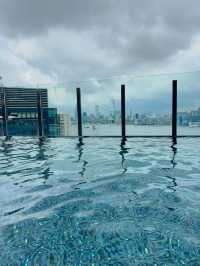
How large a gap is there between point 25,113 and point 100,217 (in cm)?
1078

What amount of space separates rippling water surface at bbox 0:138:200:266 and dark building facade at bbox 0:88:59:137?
7.28 m

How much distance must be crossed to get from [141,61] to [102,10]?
318 inches

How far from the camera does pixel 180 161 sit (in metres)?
4.72

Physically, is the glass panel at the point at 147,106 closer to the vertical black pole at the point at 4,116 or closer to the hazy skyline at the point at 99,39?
the hazy skyline at the point at 99,39

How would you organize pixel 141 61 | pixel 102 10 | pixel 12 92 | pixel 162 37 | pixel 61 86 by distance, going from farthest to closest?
pixel 141 61 → pixel 12 92 → pixel 61 86 → pixel 162 37 → pixel 102 10

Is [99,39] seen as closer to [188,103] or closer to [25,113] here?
[188,103]

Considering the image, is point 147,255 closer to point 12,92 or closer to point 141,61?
point 12,92

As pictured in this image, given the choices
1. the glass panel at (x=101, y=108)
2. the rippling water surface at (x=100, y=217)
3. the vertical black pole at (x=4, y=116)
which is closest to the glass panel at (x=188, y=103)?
the glass panel at (x=101, y=108)

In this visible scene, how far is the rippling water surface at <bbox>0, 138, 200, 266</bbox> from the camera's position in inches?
60.9

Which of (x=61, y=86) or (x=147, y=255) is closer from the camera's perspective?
(x=147, y=255)

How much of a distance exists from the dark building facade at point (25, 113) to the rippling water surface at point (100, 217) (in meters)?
7.28

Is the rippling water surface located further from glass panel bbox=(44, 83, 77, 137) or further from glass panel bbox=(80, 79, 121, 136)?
glass panel bbox=(44, 83, 77, 137)

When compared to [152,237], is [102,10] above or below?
above

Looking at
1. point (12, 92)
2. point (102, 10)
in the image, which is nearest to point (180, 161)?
point (102, 10)
